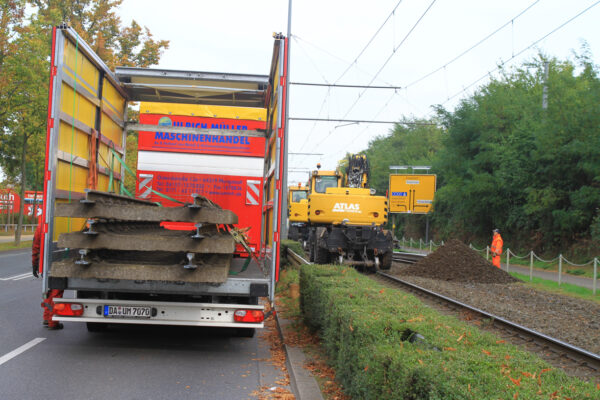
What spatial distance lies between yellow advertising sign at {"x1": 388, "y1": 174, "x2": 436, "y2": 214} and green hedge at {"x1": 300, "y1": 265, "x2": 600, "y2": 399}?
27868 mm

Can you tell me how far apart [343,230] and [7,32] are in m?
17.0

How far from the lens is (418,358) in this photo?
11.6 ft

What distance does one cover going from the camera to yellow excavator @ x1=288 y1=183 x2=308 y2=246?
30828 mm

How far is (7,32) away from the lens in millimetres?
24250

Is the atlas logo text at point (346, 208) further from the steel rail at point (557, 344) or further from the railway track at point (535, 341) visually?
the steel rail at point (557, 344)

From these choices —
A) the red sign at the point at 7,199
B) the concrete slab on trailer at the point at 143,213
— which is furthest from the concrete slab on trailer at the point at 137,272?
the red sign at the point at 7,199

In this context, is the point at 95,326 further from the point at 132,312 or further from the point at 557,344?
the point at 557,344

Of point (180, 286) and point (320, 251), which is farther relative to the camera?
point (320, 251)

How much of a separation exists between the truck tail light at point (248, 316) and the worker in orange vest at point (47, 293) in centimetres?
203

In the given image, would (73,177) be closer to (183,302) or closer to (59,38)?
(59,38)

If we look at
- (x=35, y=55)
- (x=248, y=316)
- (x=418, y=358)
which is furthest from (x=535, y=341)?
(x=35, y=55)

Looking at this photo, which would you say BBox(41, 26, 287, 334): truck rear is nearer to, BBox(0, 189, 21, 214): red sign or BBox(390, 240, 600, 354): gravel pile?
BBox(390, 240, 600, 354): gravel pile

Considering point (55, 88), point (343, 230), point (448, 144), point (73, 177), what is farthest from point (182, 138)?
point (448, 144)

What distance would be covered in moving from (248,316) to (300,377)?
0.95 meters
